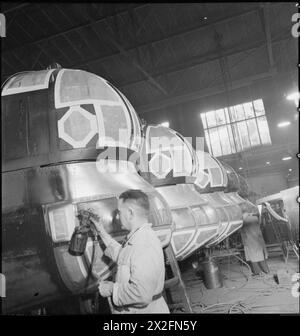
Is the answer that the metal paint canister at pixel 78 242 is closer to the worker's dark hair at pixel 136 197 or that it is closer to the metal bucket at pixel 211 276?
the worker's dark hair at pixel 136 197

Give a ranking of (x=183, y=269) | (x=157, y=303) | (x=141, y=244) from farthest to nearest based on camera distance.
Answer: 1. (x=183, y=269)
2. (x=157, y=303)
3. (x=141, y=244)

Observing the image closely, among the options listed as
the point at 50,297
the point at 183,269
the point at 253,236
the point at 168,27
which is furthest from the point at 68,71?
the point at 168,27

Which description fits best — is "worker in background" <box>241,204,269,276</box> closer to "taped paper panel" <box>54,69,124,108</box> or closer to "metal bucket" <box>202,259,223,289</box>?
"metal bucket" <box>202,259,223,289</box>

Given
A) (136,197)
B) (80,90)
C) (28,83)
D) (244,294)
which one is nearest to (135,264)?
(136,197)

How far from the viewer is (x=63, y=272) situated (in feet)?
7.65

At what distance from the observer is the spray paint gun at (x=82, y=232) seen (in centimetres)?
221

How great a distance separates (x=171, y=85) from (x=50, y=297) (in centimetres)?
1632

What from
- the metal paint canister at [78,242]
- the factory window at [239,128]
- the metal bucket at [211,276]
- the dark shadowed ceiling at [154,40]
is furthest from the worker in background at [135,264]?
the factory window at [239,128]

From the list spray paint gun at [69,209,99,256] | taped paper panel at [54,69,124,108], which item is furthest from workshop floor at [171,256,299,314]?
taped paper panel at [54,69,124,108]

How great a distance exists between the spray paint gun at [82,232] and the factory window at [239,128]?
56.4ft

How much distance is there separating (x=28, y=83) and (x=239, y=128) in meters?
18.4

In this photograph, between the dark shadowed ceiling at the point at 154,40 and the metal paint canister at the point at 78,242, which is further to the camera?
the dark shadowed ceiling at the point at 154,40

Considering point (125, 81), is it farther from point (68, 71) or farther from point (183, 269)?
point (68, 71)
